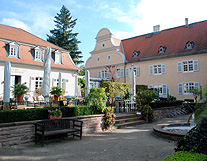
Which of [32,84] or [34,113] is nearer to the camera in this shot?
[34,113]

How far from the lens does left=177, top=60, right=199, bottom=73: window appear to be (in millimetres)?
21250

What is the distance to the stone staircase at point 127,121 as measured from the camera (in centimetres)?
916

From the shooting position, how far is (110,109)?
8.66 metres

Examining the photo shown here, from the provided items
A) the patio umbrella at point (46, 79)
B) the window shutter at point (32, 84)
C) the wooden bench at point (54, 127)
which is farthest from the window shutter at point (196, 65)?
the wooden bench at point (54, 127)

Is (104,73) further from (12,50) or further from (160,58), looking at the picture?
(12,50)

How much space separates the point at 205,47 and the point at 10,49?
67.0 ft

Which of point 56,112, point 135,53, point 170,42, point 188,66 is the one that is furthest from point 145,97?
point 135,53

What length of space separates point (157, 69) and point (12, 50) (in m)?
17.0

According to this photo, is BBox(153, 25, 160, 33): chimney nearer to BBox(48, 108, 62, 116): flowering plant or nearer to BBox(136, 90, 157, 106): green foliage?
BBox(136, 90, 157, 106): green foliage

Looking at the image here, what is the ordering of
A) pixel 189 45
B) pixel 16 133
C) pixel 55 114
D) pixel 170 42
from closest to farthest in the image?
pixel 16 133 < pixel 55 114 < pixel 189 45 < pixel 170 42

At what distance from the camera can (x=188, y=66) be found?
21.8 metres

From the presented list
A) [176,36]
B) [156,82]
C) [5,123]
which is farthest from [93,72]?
[5,123]

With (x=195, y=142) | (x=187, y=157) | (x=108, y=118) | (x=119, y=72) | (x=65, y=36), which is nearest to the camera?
(x=187, y=157)

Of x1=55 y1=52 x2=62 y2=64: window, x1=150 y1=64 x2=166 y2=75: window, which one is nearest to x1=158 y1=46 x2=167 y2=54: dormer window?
x1=150 y1=64 x2=166 y2=75: window
